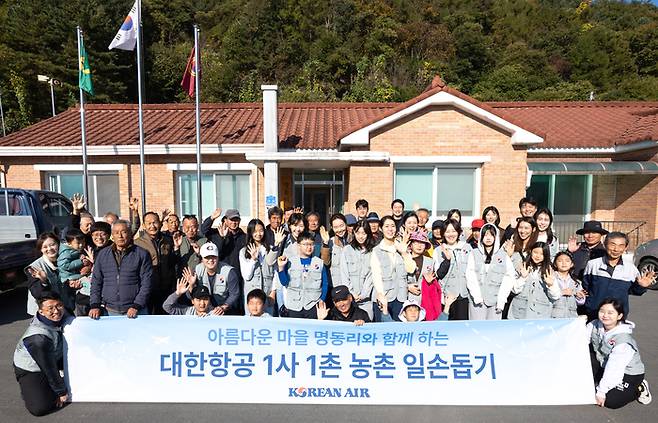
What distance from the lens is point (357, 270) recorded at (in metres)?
4.50

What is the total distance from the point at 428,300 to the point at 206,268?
2529mm

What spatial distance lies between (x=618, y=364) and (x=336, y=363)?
2.67 m

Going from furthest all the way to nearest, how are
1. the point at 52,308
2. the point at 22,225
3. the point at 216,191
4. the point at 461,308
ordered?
1. the point at 216,191
2. the point at 22,225
3. the point at 461,308
4. the point at 52,308

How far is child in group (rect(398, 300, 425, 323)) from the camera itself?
4.11m

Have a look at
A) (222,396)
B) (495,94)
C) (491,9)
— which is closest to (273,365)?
(222,396)

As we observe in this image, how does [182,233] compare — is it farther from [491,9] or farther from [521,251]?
[491,9]

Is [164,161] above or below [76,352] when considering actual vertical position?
above

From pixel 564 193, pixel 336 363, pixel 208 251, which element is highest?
pixel 564 193

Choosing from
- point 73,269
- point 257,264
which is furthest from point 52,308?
point 257,264

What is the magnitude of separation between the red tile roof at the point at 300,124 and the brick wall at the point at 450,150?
0.52 m

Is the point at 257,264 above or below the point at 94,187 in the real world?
below

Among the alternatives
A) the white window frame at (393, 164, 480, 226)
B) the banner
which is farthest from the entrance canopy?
the banner

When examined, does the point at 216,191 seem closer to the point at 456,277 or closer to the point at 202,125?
the point at 202,125

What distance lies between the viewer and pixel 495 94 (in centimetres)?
3231
